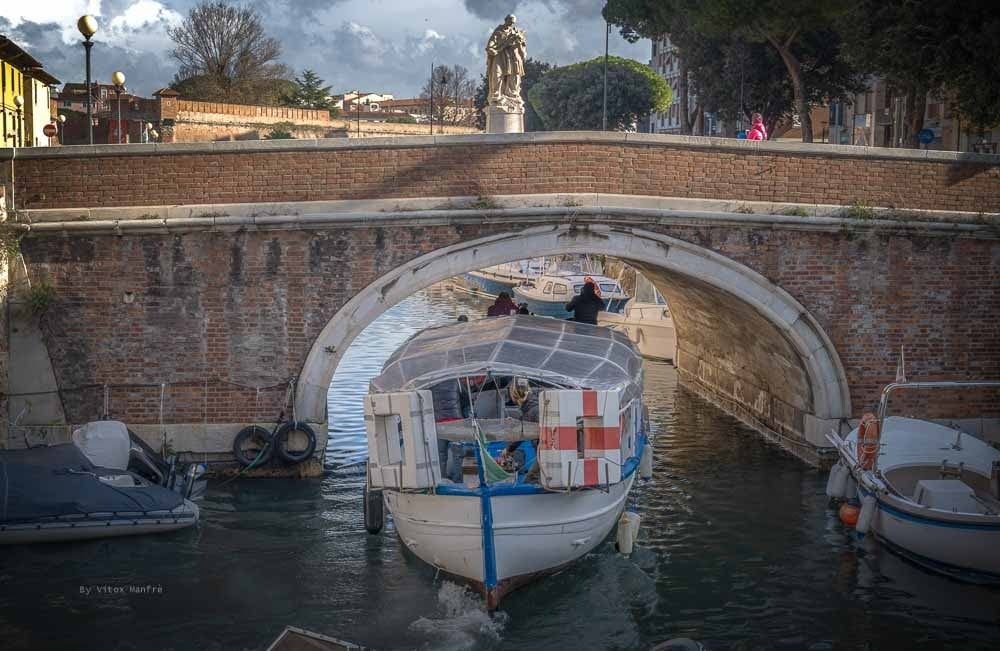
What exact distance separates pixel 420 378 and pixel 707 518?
391 centimetres

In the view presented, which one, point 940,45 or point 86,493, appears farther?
point 940,45

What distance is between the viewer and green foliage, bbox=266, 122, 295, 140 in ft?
125

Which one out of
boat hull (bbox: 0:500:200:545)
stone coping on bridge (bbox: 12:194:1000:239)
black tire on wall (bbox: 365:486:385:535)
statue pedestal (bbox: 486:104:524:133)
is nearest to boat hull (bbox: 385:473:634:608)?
black tire on wall (bbox: 365:486:385:535)

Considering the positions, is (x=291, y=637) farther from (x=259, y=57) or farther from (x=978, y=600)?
(x=259, y=57)

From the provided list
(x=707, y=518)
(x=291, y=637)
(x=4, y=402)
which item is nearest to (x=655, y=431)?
(x=707, y=518)

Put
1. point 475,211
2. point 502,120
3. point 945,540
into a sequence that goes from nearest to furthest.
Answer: point 945,540 → point 475,211 → point 502,120

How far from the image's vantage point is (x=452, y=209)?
14.2 meters

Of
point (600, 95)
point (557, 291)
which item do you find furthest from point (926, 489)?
point (600, 95)

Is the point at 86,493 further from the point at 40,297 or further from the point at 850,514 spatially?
the point at 850,514

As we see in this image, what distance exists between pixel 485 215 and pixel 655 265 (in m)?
2.39

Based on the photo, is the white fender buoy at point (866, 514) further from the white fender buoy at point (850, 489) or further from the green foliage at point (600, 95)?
the green foliage at point (600, 95)

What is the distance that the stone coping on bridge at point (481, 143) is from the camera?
46.0 ft

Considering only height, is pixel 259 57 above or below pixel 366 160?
above

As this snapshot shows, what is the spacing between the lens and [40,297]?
1393 centimetres
